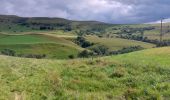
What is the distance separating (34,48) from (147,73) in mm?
107470

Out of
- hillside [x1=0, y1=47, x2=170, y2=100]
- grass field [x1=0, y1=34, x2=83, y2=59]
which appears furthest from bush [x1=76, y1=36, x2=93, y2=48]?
hillside [x1=0, y1=47, x2=170, y2=100]

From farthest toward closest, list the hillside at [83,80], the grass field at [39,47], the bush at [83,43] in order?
1. the bush at [83,43]
2. the grass field at [39,47]
3. the hillside at [83,80]

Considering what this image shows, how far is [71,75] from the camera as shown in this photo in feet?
76.5

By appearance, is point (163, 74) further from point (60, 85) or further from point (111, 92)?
point (60, 85)

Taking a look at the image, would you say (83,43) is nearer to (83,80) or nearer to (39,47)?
(39,47)

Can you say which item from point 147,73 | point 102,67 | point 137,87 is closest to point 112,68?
point 102,67

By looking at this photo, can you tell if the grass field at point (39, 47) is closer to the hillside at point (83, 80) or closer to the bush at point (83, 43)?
the bush at point (83, 43)

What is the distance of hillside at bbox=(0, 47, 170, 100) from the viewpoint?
776 inches

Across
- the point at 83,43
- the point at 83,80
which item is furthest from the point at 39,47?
the point at 83,80

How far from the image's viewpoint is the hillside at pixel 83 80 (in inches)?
776

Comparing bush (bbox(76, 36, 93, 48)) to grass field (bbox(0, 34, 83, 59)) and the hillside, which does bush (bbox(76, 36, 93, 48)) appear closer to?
grass field (bbox(0, 34, 83, 59))

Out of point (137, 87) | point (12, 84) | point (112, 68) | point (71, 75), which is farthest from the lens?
point (112, 68)

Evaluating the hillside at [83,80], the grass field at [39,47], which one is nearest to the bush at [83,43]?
the grass field at [39,47]

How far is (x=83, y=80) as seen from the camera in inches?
885
